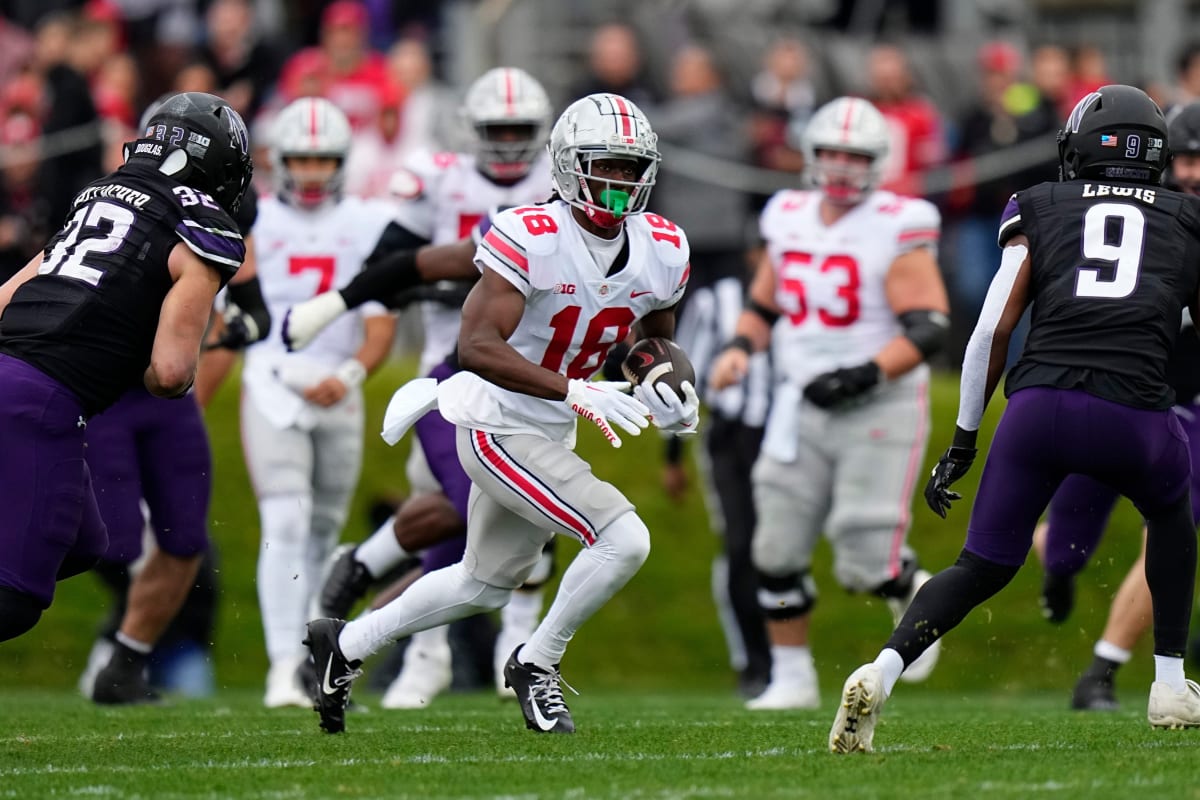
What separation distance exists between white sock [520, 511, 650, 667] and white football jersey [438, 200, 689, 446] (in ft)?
1.17

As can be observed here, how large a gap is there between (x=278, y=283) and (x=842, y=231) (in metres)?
2.23

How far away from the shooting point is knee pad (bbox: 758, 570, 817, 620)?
810 cm

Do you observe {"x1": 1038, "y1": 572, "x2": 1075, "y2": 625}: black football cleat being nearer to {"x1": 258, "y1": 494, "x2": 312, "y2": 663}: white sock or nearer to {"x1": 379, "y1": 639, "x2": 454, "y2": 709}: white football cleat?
{"x1": 379, "y1": 639, "x2": 454, "y2": 709}: white football cleat

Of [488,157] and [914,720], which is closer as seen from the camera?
[914,720]

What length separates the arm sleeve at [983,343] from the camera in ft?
18.4

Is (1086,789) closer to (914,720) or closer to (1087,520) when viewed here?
(914,720)

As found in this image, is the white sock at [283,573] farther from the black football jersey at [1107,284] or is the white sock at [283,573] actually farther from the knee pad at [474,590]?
the black football jersey at [1107,284]

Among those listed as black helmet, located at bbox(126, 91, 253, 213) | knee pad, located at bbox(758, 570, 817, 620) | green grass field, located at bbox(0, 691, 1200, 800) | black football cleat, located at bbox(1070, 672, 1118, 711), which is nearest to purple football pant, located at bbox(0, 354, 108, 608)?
green grass field, located at bbox(0, 691, 1200, 800)

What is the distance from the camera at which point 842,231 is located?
8.02 m

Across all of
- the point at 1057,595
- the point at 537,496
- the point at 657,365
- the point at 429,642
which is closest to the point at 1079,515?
the point at 1057,595

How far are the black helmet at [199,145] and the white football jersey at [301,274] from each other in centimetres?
227

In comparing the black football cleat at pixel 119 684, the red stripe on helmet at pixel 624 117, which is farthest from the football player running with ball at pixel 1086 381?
the black football cleat at pixel 119 684

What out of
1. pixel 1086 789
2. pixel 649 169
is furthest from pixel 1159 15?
pixel 1086 789

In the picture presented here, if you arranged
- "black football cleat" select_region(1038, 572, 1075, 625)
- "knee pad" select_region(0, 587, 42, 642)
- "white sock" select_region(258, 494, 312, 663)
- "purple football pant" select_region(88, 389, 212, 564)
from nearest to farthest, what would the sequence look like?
"knee pad" select_region(0, 587, 42, 642)
"purple football pant" select_region(88, 389, 212, 564)
"black football cleat" select_region(1038, 572, 1075, 625)
"white sock" select_region(258, 494, 312, 663)
